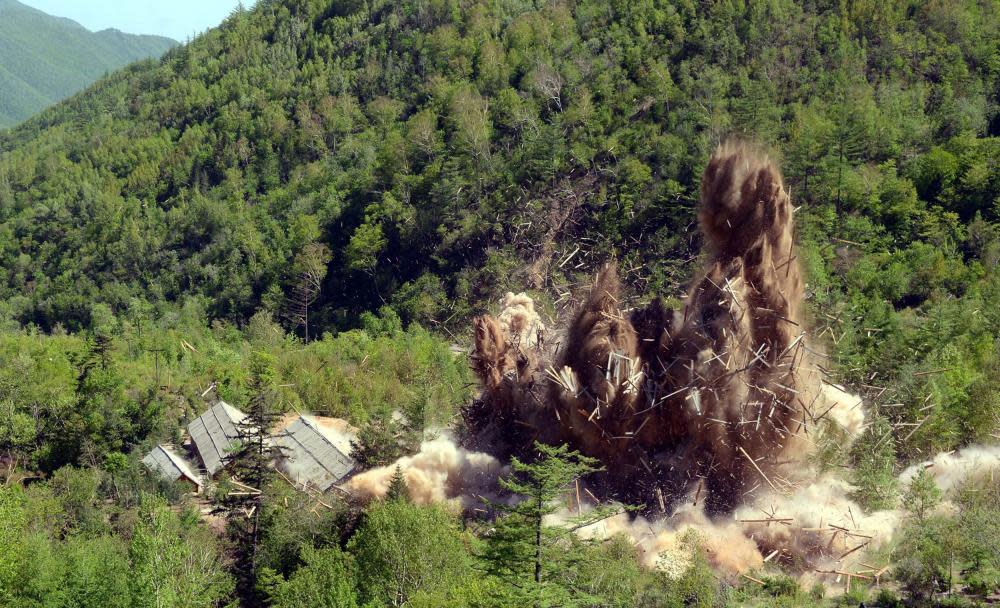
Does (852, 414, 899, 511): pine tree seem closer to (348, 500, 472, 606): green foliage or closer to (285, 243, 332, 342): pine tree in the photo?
(348, 500, 472, 606): green foliage

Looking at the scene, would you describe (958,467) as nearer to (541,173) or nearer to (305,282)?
(541,173)

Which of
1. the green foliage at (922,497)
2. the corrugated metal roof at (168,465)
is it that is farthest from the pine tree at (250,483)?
the green foliage at (922,497)

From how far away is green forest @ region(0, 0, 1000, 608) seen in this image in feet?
72.7

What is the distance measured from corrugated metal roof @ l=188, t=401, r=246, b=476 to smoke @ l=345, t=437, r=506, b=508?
9.81m

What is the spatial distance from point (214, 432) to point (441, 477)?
14576mm

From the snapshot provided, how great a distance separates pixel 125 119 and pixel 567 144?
74210 millimetres

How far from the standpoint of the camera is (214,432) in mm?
37188

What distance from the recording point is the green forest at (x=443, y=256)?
22172 mm

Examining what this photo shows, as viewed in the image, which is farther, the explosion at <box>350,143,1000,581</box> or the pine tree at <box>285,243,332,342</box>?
the pine tree at <box>285,243,332,342</box>

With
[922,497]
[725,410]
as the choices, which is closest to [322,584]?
[725,410]

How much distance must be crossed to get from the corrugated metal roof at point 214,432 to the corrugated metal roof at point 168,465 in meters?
0.68

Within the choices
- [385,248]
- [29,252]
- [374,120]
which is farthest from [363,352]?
[29,252]

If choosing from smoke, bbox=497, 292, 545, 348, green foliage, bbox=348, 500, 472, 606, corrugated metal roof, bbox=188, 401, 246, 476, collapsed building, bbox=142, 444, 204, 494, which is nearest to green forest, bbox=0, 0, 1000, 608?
green foliage, bbox=348, 500, 472, 606

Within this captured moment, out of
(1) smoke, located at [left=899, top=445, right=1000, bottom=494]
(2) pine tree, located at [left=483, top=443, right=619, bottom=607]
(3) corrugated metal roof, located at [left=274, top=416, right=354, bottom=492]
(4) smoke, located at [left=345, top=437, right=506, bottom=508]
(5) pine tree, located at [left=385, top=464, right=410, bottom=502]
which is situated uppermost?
(2) pine tree, located at [left=483, top=443, right=619, bottom=607]
